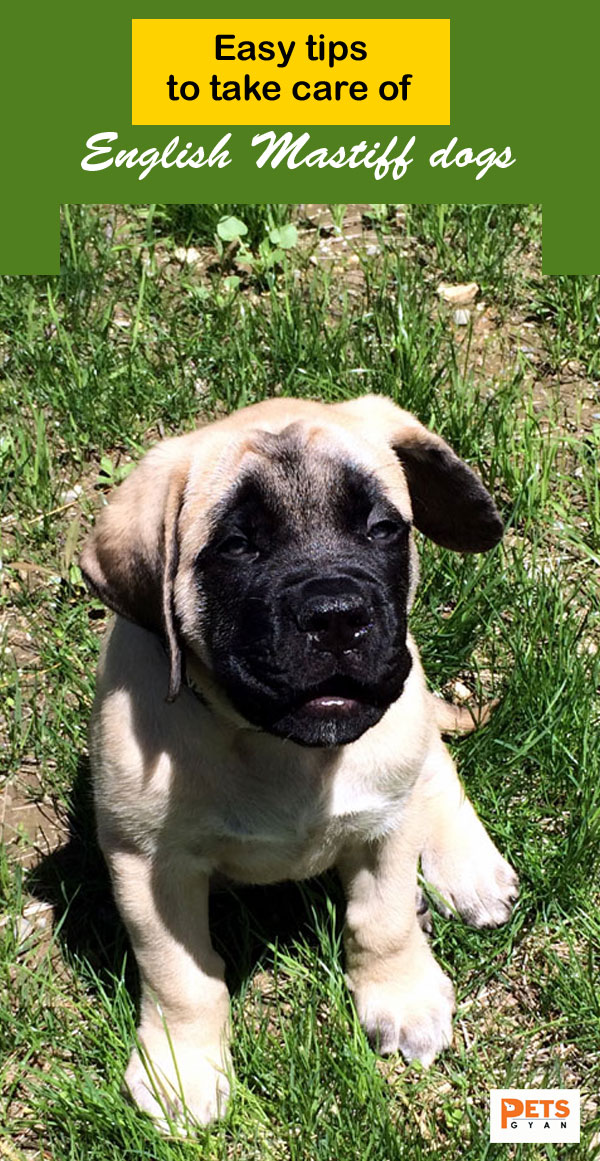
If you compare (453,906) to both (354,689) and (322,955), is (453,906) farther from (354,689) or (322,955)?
(354,689)

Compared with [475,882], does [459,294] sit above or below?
above

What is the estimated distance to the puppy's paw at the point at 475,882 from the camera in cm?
428

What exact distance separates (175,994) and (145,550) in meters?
1.19

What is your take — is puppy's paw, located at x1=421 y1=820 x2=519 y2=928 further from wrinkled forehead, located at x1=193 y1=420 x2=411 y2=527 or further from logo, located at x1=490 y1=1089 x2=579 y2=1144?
wrinkled forehead, located at x1=193 y1=420 x2=411 y2=527

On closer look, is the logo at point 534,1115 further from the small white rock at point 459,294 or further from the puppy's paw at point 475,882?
the small white rock at point 459,294

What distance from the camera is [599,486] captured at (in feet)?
17.7

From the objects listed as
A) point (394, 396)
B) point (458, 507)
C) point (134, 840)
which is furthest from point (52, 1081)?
point (394, 396)

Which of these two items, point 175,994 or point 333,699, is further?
point 175,994

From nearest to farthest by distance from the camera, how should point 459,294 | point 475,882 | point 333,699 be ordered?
A: point 333,699 < point 475,882 < point 459,294

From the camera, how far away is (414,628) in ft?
16.0

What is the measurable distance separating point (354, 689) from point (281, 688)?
16 centimetres

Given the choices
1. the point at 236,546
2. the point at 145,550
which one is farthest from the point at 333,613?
the point at 145,550

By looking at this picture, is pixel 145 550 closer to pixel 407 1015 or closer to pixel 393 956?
pixel 393 956

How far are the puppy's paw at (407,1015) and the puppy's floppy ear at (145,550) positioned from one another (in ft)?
4.00
